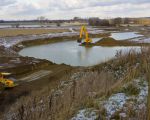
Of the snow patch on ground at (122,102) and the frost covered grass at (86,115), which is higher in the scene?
the snow patch on ground at (122,102)

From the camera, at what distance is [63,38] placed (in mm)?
60656

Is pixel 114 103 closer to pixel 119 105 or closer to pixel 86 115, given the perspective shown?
pixel 119 105

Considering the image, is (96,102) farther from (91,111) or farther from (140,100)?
(140,100)

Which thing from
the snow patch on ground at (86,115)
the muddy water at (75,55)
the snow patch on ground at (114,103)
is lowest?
the muddy water at (75,55)

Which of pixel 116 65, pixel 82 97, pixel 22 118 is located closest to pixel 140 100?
pixel 82 97

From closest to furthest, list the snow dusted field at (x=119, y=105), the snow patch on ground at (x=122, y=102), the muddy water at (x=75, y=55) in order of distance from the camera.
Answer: the snow dusted field at (x=119, y=105), the snow patch on ground at (x=122, y=102), the muddy water at (x=75, y=55)

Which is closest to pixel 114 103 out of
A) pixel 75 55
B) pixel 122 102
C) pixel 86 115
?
pixel 122 102

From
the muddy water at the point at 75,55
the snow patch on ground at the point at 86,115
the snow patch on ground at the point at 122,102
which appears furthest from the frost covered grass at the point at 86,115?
the muddy water at the point at 75,55

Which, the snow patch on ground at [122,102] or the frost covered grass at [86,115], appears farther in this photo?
the snow patch on ground at [122,102]

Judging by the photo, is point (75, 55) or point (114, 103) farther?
point (75, 55)

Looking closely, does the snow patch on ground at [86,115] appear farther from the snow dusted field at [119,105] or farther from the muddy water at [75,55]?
the muddy water at [75,55]

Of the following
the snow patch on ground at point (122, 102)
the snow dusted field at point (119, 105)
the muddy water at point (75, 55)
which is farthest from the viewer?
the muddy water at point (75, 55)

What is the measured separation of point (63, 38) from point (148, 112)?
56136mm

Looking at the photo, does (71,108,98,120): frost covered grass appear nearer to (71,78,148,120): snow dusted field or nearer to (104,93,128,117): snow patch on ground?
(71,78,148,120): snow dusted field
